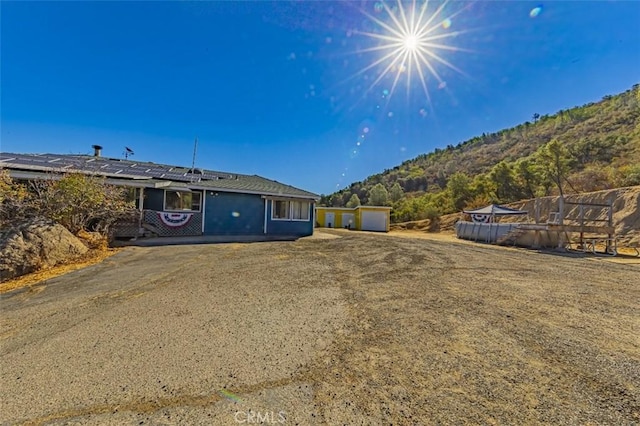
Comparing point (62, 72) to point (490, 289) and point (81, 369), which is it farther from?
point (490, 289)

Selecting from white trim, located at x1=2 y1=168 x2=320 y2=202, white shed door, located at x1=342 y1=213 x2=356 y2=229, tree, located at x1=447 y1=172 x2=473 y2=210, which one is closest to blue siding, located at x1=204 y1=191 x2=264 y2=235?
white trim, located at x1=2 y1=168 x2=320 y2=202

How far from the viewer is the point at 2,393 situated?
84.7 inches

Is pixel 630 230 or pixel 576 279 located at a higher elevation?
pixel 630 230

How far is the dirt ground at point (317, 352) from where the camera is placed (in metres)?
2.00

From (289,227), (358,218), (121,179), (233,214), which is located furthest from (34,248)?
(358,218)

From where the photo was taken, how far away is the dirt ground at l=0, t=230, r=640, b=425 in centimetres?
200

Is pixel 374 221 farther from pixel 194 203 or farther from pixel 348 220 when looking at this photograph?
pixel 194 203

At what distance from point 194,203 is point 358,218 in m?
18.6

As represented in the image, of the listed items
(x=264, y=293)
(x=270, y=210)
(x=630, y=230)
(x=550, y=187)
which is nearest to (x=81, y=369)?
(x=264, y=293)

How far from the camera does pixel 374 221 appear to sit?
28156 mm

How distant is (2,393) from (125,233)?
10938 millimetres

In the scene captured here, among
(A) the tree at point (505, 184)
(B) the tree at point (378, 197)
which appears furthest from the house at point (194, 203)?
(B) the tree at point (378, 197)

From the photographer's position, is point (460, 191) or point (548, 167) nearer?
point (548, 167)

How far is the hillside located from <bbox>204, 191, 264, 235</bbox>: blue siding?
66.4 ft
